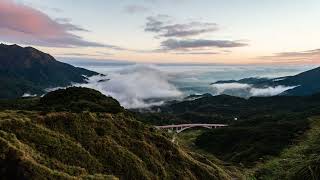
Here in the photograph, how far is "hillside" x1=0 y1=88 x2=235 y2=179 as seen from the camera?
5054cm

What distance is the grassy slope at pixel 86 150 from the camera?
166ft

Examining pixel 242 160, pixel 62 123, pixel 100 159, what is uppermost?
pixel 62 123

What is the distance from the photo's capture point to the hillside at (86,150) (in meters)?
50.5

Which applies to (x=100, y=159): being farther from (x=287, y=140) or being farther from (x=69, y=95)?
(x=287, y=140)

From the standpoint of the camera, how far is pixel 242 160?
143000 mm

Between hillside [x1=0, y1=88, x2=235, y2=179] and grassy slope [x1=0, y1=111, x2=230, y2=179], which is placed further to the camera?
grassy slope [x1=0, y1=111, x2=230, y2=179]

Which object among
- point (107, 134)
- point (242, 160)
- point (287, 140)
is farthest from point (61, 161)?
point (287, 140)

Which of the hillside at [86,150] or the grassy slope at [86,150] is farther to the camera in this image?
the grassy slope at [86,150]

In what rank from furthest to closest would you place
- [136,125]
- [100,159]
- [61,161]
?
[136,125] → [100,159] → [61,161]

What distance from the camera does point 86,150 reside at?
6344 cm

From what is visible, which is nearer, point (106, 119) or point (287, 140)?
point (106, 119)

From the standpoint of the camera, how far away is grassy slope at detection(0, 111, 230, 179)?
50688 millimetres

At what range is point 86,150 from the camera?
208 feet

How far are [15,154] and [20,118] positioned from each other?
579 inches
